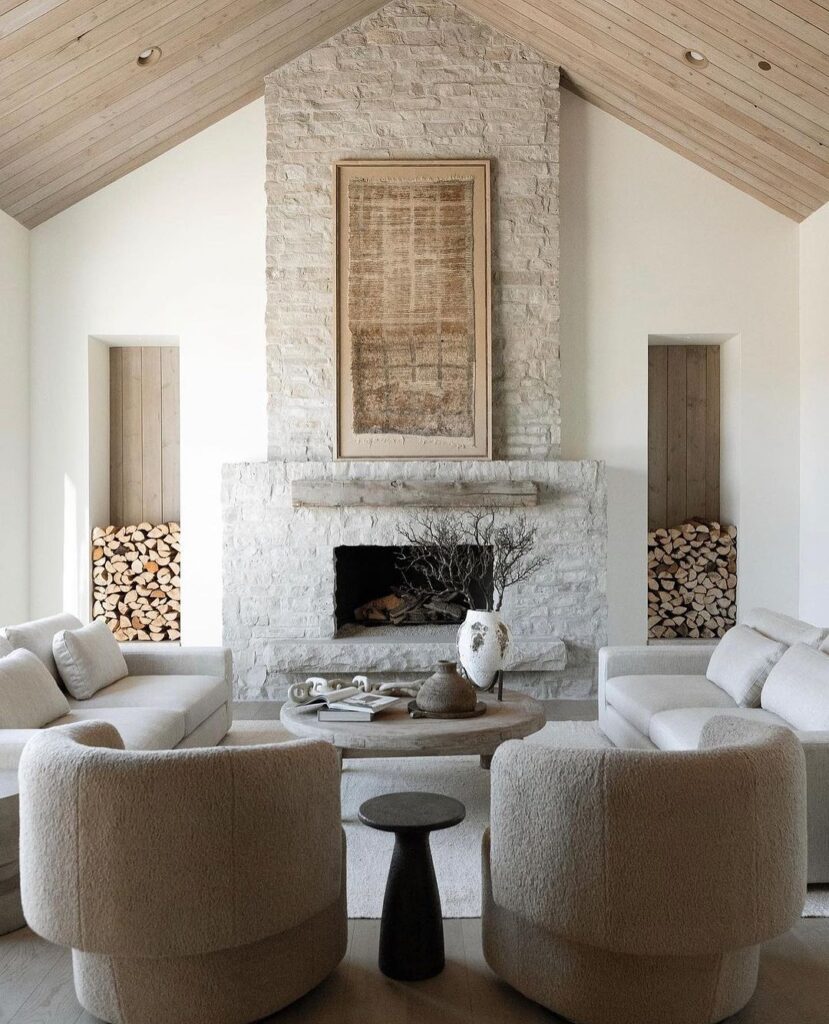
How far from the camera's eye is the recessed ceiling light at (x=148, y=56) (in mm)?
5279

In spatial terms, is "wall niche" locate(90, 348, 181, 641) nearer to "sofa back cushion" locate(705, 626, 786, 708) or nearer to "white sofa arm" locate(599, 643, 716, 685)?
"white sofa arm" locate(599, 643, 716, 685)

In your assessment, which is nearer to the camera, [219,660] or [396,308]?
[219,660]

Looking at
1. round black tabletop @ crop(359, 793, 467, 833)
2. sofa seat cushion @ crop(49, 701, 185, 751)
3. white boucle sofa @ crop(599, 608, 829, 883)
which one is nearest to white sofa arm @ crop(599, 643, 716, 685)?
white boucle sofa @ crop(599, 608, 829, 883)

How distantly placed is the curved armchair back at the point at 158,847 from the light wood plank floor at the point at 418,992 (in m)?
0.37

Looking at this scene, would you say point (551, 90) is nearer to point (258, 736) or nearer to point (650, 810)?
point (258, 736)

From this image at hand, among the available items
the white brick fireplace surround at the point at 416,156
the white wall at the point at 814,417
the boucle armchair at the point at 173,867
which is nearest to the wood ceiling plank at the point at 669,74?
the white brick fireplace surround at the point at 416,156

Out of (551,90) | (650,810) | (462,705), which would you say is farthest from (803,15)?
(650,810)

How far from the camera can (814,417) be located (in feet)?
21.0

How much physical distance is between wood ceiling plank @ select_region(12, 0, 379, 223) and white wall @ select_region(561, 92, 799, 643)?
168cm

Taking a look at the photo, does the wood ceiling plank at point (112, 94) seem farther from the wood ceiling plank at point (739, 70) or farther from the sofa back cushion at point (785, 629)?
the sofa back cushion at point (785, 629)

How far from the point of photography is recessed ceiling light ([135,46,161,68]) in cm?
528

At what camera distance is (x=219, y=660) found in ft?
16.2

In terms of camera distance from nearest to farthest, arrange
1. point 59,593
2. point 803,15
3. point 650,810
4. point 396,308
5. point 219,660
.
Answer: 1. point 650,810
2. point 803,15
3. point 219,660
4. point 396,308
5. point 59,593

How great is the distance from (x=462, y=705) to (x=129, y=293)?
13.7ft
